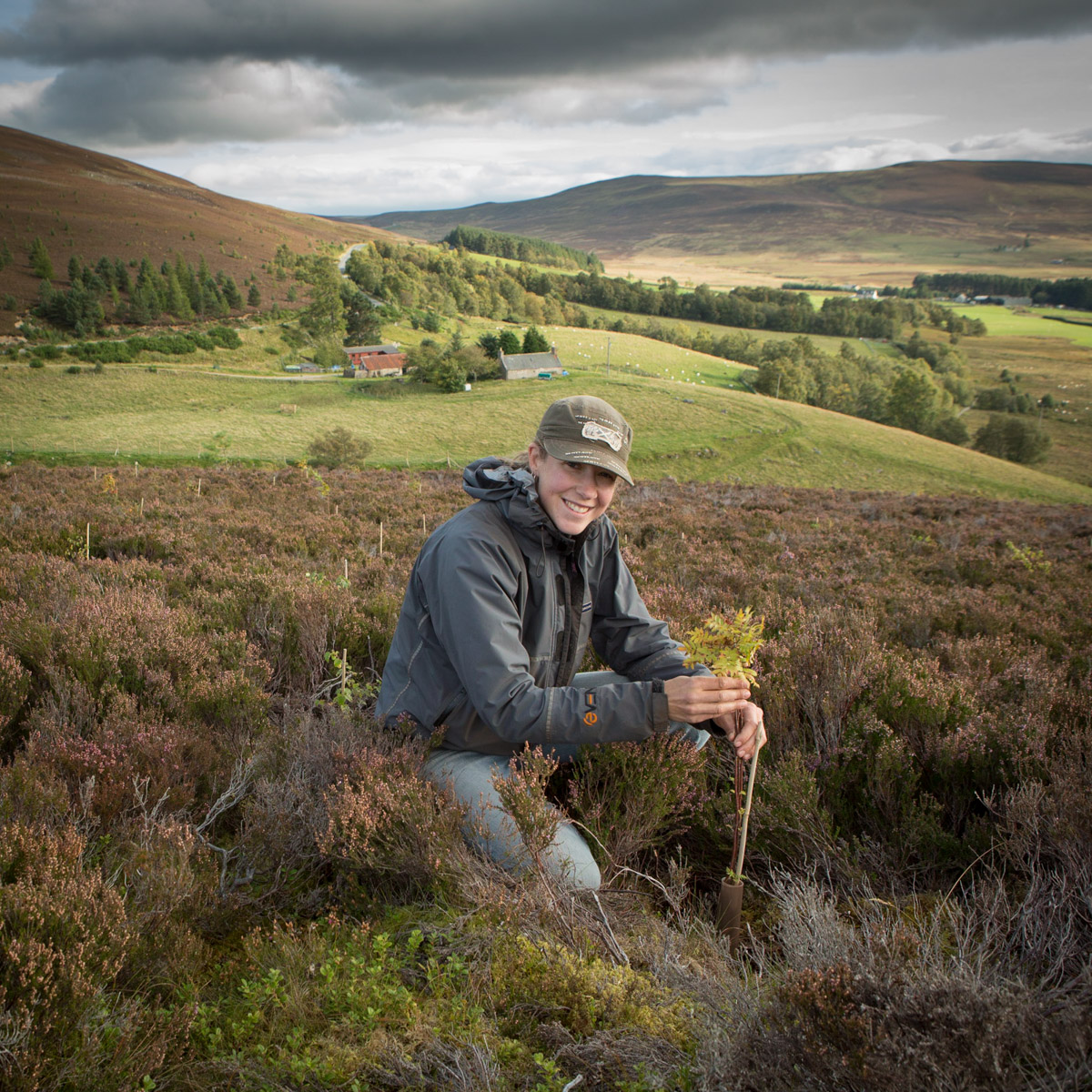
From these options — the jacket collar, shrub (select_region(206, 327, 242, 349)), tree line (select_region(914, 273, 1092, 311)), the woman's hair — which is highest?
tree line (select_region(914, 273, 1092, 311))

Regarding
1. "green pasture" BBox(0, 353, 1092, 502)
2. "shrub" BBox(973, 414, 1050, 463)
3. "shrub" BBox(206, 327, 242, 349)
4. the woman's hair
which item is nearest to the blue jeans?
the woman's hair

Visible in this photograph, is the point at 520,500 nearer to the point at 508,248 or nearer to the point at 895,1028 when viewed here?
the point at 895,1028

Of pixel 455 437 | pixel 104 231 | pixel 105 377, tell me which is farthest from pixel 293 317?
pixel 455 437

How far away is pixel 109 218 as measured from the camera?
58812mm

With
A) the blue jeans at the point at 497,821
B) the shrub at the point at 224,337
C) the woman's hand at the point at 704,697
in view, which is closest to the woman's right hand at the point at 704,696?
the woman's hand at the point at 704,697

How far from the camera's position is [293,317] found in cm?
7369

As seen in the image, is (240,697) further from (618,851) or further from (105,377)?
(105,377)

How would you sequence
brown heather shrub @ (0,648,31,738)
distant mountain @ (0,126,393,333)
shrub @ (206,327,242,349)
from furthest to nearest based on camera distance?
shrub @ (206,327,242,349) → distant mountain @ (0,126,393,333) → brown heather shrub @ (0,648,31,738)

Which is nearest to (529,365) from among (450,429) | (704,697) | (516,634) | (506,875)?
(450,429)

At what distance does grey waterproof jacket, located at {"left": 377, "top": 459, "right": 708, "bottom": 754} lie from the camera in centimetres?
248

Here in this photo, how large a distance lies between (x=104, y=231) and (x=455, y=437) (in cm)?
3665

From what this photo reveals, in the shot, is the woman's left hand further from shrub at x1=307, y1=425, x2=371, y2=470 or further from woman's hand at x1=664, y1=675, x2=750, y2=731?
shrub at x1=307, y1=425, x2=371, y2=470

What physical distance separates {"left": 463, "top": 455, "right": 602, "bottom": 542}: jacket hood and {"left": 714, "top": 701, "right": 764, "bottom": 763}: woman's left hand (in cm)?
98

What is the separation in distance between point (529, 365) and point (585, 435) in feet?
222
